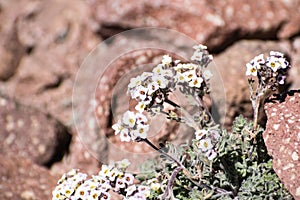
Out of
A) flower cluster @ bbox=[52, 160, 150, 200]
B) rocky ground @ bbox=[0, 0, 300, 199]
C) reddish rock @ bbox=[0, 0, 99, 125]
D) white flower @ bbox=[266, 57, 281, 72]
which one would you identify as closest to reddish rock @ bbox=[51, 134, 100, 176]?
rocky ground @ bbox=[0, 0, 300, 199]

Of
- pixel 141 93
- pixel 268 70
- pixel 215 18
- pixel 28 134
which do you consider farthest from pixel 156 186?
pixel 215 18

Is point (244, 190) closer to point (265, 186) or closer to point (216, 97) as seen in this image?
point (265, 186)

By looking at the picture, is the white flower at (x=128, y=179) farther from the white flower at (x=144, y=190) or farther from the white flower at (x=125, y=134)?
the white flower at (x=125, y=134)

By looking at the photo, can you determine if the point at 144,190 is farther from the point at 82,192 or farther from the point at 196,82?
the point at 196,82

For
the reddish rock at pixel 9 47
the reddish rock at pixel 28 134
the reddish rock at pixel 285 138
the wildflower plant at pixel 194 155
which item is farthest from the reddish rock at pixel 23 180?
the reddish rock at pixel 9 47

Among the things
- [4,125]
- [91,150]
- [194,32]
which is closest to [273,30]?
[194,32]

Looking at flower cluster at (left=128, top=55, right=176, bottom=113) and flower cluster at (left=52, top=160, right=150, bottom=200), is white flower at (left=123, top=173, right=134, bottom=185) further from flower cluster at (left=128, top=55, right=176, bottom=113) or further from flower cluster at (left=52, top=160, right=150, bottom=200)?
flower cluster at (left=128, top=55, right=176, bottom=113)
